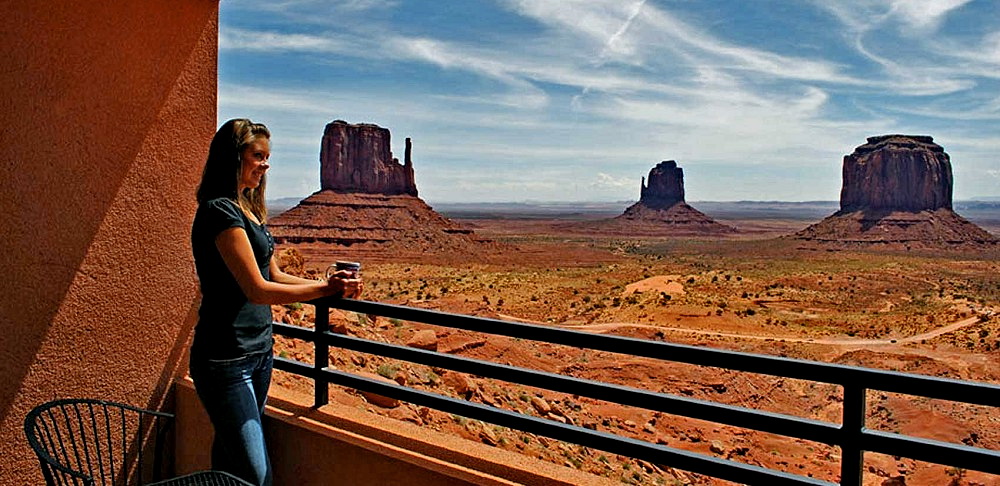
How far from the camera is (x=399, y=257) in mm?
65125

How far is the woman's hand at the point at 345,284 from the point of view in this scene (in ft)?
8.64

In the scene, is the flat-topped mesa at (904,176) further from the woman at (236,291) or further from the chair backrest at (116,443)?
the woman at (236,291)

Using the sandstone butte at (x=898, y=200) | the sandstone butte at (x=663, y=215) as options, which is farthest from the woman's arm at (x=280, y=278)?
the sandstone butte at (x=663, y=215)

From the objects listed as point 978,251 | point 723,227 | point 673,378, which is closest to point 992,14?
point 978,251

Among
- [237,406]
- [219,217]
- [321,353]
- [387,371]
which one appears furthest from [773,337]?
[219,217]

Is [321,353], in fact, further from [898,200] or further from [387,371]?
[898,200]

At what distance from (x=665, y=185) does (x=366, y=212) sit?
8232cm

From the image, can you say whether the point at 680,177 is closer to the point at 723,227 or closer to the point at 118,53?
the point at 723,227

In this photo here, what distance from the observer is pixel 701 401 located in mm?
2387

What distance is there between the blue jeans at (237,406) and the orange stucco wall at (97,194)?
105 cm

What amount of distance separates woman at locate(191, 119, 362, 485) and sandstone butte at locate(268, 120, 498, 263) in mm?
64235

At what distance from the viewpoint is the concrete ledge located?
2.66 meters

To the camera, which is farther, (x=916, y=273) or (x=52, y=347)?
(x=916, y=273)

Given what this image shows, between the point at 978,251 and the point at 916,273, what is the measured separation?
36.1 metres
